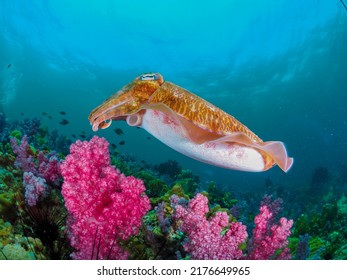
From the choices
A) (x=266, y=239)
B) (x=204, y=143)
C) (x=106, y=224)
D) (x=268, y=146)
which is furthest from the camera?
(x=266, y=239)

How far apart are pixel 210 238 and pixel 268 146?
117cm

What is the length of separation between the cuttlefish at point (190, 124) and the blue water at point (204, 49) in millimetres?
27632

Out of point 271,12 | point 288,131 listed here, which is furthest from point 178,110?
point 288,131

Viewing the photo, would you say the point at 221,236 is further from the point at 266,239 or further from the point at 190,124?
the point at 190,124

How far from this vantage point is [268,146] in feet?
5.94

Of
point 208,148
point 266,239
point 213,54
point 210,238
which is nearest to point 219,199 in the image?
point 266,239

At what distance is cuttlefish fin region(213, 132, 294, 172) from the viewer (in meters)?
1.78

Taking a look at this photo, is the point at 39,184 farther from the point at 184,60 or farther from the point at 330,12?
the point at 184,60

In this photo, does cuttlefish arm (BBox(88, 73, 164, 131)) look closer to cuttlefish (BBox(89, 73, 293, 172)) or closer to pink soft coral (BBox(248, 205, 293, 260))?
cuttlefish (BBox(89, 73, 293, 172))

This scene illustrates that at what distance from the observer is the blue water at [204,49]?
33062 mm

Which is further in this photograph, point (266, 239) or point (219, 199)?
point (219, 199)

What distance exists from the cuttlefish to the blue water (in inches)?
1088

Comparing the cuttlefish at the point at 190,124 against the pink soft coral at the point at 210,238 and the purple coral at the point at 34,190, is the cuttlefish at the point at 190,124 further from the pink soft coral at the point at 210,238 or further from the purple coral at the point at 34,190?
the purple coral at the point at 34,190

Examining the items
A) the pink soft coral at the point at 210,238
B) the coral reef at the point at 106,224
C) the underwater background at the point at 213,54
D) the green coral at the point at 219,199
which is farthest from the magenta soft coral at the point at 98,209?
the underwater background at the point at 213,54
